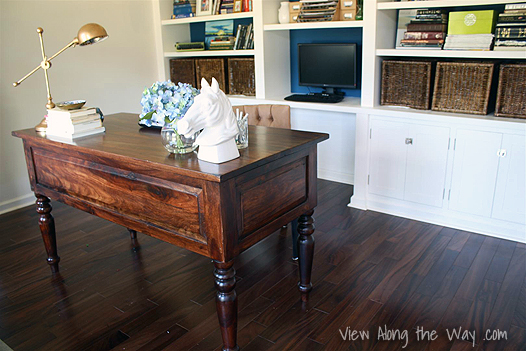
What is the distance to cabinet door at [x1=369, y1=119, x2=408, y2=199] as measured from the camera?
3.26m

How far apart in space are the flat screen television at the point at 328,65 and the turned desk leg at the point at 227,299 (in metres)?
2.40

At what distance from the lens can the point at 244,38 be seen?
4172 mm

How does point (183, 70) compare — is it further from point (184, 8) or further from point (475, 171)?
point (475, 171)

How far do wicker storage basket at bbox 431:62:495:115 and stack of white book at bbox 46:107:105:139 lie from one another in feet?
7.30

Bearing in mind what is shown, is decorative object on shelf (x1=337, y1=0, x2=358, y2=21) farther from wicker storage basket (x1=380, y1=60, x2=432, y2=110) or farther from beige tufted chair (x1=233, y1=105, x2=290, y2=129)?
beige tufted chair (x1=233, y1=105, x2=290, y2=129)

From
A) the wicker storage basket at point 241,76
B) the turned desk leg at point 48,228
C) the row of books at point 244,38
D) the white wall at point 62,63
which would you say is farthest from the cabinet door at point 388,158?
the white wall at point 62,63

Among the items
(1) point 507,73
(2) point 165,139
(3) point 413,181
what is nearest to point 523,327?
(3) point 413,181

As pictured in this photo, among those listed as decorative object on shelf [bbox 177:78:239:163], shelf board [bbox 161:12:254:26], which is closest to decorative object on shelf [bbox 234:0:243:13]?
shelf board [bbox 161:12:254:26]

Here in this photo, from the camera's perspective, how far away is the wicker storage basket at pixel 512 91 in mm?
2787

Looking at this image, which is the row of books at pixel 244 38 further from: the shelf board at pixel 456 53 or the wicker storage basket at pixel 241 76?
the shelf board at pixel 456 53

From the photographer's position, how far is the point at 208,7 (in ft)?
14.3

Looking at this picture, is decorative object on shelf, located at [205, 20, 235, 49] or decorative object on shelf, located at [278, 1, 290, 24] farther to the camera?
decorative object on shelf, located at [205, 20, 235, 49]

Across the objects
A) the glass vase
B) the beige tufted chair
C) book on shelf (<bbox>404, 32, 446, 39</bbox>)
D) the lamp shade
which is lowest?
the beige tufted chair

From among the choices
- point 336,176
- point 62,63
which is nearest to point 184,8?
point 62,63
